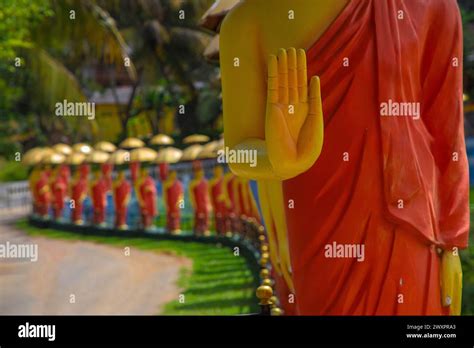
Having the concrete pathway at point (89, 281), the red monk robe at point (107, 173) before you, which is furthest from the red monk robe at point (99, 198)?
the concrete pathway at point (89, 281)

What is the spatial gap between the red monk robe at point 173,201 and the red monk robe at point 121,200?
94 cm

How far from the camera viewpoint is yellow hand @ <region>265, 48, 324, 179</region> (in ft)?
9.69

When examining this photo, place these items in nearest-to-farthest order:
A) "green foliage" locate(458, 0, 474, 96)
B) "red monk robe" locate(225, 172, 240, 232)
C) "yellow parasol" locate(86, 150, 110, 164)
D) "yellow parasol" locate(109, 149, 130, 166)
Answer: "red monk robe" locate(225, 172, 240, 232)
"green foliage" locate(458, 0, 474, 96)
"yellow parasol" locate(109, 149, 130, 166)
"yellow parasol" locate(86, 150, 110, 164)

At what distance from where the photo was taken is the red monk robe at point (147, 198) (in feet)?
39.4

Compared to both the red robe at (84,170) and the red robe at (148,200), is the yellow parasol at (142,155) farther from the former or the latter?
the red robe at (84,170)

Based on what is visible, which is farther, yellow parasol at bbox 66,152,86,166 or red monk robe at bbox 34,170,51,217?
red monk robe at bbox 34,170,51,217

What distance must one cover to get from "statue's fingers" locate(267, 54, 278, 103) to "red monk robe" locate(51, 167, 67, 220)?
35.8 feet

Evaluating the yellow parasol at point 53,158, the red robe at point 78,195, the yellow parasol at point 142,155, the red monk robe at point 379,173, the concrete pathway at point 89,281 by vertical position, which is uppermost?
the yellow parasol at point 53,158

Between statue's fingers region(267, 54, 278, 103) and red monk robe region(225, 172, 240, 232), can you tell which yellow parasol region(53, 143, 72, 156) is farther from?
statue's fingers region(267, 54, 278, 103)

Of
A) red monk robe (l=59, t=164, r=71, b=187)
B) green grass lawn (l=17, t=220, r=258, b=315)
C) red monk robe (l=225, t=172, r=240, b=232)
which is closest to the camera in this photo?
green grass lawn (l=17, t=220, r=258, b=315)

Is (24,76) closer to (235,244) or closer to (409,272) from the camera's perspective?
(235,244)

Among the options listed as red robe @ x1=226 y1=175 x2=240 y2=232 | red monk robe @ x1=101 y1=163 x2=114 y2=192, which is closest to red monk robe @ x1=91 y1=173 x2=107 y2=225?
red monk robe @ x1=101 y1=163 x2=114 y2=192
